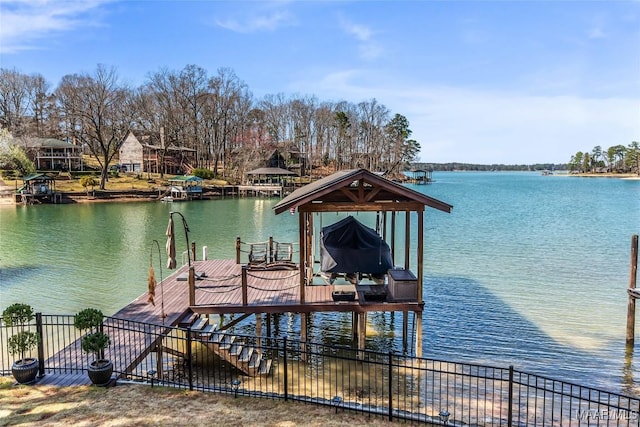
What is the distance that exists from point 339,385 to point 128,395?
530cm

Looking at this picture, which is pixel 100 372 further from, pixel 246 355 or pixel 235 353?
pixel 246 355

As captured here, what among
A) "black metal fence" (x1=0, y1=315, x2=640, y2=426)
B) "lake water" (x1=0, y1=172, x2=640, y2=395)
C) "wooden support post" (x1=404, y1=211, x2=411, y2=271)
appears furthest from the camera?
"wooden support post" (x1=404, y1=211, x2=411, y2=271)

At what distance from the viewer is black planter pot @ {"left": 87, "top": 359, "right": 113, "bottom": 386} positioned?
905 centimetres

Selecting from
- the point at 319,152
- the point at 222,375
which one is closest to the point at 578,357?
the point at 222,375

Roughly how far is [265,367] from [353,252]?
5.73 metres

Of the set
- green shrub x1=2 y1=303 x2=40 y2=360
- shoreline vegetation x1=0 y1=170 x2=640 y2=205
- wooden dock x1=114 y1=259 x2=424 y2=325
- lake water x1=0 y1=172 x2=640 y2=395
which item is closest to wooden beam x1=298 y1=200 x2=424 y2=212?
wooden dock x1=114 y1=259 x2=424 y2=325

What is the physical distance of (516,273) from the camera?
25.4m

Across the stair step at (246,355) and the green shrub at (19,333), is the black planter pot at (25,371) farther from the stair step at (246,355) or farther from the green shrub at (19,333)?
the stair step at (246,355)

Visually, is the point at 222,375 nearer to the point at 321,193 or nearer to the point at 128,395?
the point at 128,395

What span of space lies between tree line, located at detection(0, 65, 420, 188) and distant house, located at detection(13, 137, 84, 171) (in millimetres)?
3441

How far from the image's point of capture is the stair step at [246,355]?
39.4 ft

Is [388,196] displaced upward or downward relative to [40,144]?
downward

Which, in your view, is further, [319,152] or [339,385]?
[319,152]

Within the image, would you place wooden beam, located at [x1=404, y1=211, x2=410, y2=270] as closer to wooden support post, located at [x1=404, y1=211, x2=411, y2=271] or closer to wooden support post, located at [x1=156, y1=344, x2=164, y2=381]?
wooden support post, located at [x1=404, y1=211, x2=411, y2=271]
